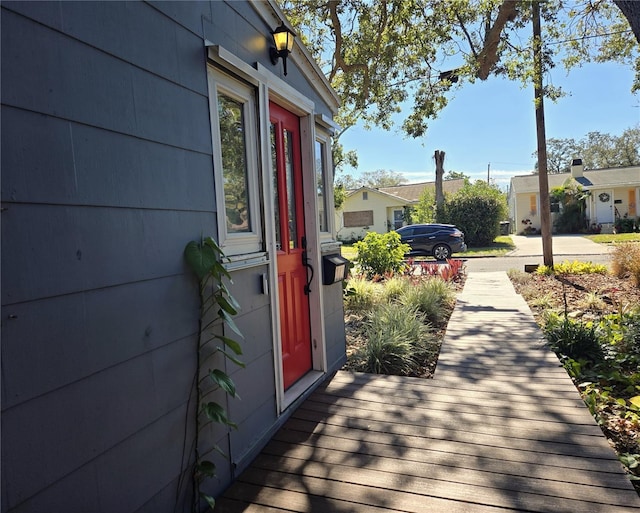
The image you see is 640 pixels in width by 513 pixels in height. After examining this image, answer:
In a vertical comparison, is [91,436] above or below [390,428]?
above

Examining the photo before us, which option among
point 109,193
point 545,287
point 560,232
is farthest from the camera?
point 560,232

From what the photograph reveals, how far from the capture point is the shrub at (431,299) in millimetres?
6113

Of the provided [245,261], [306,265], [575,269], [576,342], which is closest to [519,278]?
[575,269]

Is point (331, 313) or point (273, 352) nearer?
point (273, 352)

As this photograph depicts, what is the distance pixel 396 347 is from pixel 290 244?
1.64 metres

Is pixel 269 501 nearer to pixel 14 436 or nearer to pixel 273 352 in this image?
pixel 273 352

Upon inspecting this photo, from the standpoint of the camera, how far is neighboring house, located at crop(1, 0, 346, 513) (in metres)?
1.24

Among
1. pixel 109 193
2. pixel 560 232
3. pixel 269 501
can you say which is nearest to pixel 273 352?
pixel 269 501

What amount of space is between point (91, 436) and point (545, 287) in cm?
856

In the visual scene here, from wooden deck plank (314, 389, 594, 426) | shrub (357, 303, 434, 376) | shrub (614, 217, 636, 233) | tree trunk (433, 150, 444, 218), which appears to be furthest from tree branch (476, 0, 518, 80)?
shrub (614, 217, 636, 233)

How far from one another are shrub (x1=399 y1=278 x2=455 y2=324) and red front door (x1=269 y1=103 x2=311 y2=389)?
2.61 meters

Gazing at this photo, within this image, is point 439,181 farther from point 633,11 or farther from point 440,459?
point 440,459

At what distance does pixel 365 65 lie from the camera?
29.3 feet

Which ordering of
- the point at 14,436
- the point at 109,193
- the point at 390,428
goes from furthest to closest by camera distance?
the point at 390,428 → the point at 109,193 → the point at 14,436
